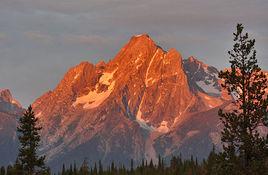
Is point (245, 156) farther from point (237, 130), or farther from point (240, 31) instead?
point (240, 31)

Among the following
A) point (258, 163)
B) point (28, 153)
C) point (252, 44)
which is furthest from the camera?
point (28, 153)

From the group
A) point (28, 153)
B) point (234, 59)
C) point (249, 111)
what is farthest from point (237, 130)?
point (28, 153)

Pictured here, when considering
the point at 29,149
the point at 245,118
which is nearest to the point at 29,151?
the point at 29,149

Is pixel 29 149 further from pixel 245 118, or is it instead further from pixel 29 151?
pixel 245 118

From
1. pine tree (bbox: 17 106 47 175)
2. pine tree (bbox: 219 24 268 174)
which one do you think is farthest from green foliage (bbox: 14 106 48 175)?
pine tree (bbox: 219 24 268 174)

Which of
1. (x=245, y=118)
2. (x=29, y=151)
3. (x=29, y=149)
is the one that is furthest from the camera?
(x=29, y=149)

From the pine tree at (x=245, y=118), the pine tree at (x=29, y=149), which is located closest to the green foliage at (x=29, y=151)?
the pine tree at (x=29, y=149)

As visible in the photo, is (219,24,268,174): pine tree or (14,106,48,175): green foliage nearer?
(219,24,268,174): pine tree

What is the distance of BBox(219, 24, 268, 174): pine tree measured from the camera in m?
61.3

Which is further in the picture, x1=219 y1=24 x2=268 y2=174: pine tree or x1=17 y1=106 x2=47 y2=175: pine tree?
x1=17 y1=106 x2=47 y2=175: pine tree

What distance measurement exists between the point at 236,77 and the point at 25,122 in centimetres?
3057

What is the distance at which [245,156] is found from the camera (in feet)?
204

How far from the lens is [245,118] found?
207 feet

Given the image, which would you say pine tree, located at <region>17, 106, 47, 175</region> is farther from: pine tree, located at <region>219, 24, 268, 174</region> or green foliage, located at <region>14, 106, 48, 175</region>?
pine tree, located at <region>219, 24, 268, 174</region>
